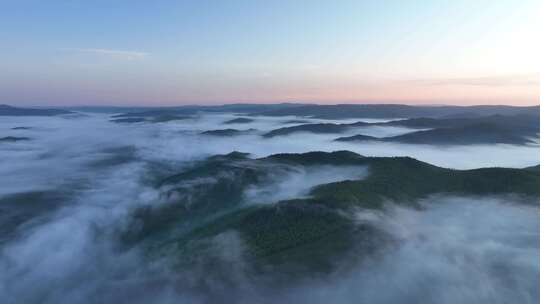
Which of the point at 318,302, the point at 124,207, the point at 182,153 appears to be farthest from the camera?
the point at 182,153

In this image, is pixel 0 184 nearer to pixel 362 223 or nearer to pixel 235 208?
pixel 235 208

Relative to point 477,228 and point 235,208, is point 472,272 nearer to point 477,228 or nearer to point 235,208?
point 477,228

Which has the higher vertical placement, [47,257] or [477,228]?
[477,228]

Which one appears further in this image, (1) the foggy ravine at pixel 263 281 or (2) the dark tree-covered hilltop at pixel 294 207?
(2) the dark tree-covered hilltop at pixel 294 207

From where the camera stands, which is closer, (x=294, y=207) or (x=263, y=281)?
(x=263, y=281)

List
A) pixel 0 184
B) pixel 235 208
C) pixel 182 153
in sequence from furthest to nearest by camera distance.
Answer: pixel 182 153 → pixel 0 184 → pixel 235 208

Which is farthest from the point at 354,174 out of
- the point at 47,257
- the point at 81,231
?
the point at 47,257

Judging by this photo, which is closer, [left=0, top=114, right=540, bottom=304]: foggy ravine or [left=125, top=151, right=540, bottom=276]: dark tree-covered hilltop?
[left=0, top=114, right=540, bottom=304]: foggy ravine

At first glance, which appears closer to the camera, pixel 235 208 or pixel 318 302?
pixel 318 302

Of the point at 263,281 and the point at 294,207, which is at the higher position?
the point at 294,207
